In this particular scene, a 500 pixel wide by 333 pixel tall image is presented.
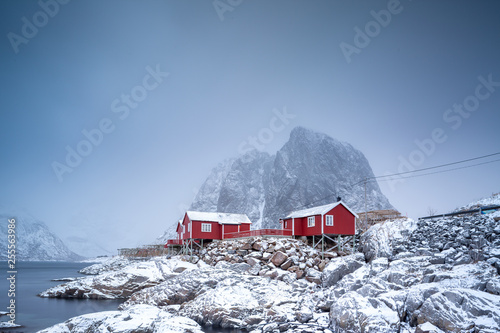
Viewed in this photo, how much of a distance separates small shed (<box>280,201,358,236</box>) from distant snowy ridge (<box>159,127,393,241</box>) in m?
74.9

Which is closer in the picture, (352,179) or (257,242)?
(257,242)

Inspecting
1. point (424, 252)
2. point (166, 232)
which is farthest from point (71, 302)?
A: point (166, 232)

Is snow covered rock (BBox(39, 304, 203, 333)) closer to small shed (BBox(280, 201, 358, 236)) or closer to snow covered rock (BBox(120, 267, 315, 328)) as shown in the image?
snow covered rock (BBox(120, 267, 315, 328))

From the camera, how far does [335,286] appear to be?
77.9ft

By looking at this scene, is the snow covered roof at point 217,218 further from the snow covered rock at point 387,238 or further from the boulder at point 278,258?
the snow covered rock at point 387,238

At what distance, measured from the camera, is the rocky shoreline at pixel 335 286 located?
620 inches

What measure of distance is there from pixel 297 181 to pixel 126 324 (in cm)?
10985

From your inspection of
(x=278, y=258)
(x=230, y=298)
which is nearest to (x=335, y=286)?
(x=278, y=258)

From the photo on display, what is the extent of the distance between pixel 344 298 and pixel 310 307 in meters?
4.18

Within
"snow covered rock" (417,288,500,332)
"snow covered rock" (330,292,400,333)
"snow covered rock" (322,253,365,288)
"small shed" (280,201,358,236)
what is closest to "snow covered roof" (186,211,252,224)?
"small shed" (280,201,358,236)

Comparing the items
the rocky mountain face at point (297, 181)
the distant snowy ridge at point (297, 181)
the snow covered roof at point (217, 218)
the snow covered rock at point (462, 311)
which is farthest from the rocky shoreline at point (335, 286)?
the rocky mountain face at point (297, 181)

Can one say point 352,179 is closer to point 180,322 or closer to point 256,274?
point 256,274

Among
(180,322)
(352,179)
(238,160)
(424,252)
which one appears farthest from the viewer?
(238,160)

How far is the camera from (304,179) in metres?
125
